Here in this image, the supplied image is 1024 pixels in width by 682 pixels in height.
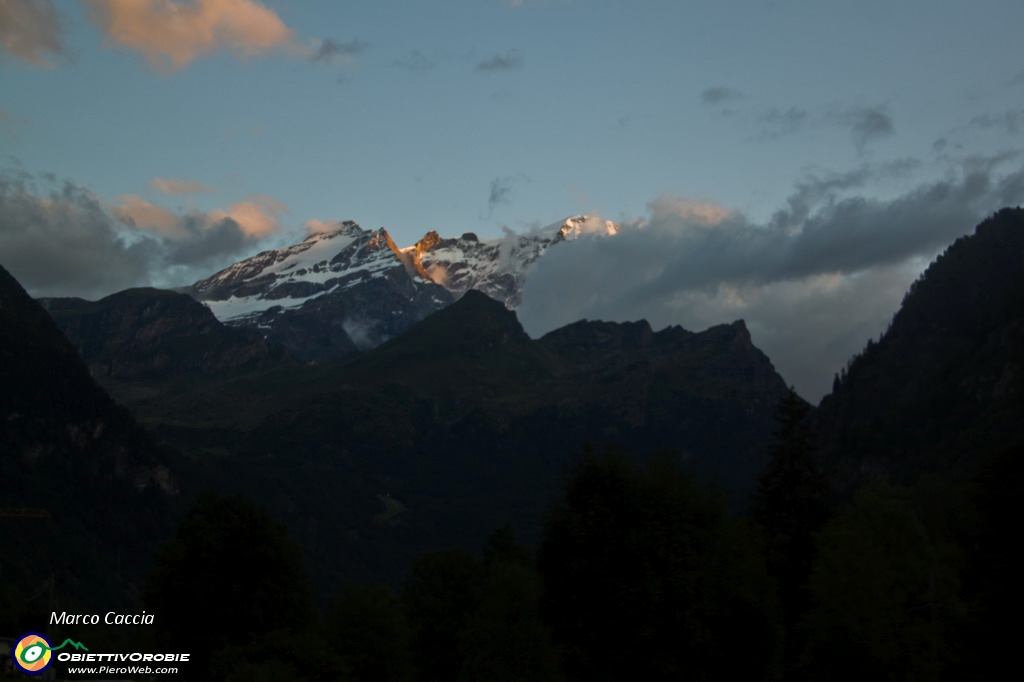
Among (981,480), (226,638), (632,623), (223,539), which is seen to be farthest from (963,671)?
(223,539)

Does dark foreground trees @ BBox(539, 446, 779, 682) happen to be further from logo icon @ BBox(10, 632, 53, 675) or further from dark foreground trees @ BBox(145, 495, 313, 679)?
dark foreground trees @ BBox(145, 495, 313, 679)

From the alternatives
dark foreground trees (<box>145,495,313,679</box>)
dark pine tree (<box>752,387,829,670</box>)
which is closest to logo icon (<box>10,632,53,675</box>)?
dark foreground trees (<box>145,495,313,679</box>)

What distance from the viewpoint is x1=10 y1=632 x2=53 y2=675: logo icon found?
5144 cm

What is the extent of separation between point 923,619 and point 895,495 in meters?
15.4

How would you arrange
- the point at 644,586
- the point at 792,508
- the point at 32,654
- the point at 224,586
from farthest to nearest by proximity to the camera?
the point at 792,508 → the point at 224,586 → the point at 644,586 → the point at 32,654

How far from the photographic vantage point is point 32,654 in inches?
2050

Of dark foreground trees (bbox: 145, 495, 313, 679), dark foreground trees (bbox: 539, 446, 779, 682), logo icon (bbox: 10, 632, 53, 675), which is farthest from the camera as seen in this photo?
dark foreground trees (bbox: 145, 495, 313, 679)

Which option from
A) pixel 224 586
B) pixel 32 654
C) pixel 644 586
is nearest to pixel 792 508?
pixel 644 586

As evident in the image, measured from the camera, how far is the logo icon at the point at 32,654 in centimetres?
5144

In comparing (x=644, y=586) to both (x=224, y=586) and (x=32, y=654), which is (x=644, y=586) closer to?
(x=32, y=654)

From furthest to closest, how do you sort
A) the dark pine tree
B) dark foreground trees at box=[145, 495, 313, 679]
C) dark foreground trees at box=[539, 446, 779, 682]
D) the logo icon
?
the dark pine tree
dark foreground trees at box=[145, 495, 313, 679]
dark foreground trees at box=[539, 446, 779, 682]
the logo icon

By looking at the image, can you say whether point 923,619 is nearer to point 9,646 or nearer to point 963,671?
point 963,671

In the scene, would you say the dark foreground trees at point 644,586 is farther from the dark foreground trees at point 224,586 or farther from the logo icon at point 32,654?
the dark foreground trees at point 224,586

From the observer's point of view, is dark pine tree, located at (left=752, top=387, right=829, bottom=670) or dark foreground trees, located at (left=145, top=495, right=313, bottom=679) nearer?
dark foreground trees, located at (left=145, top=495, right=313, bottom=679)
